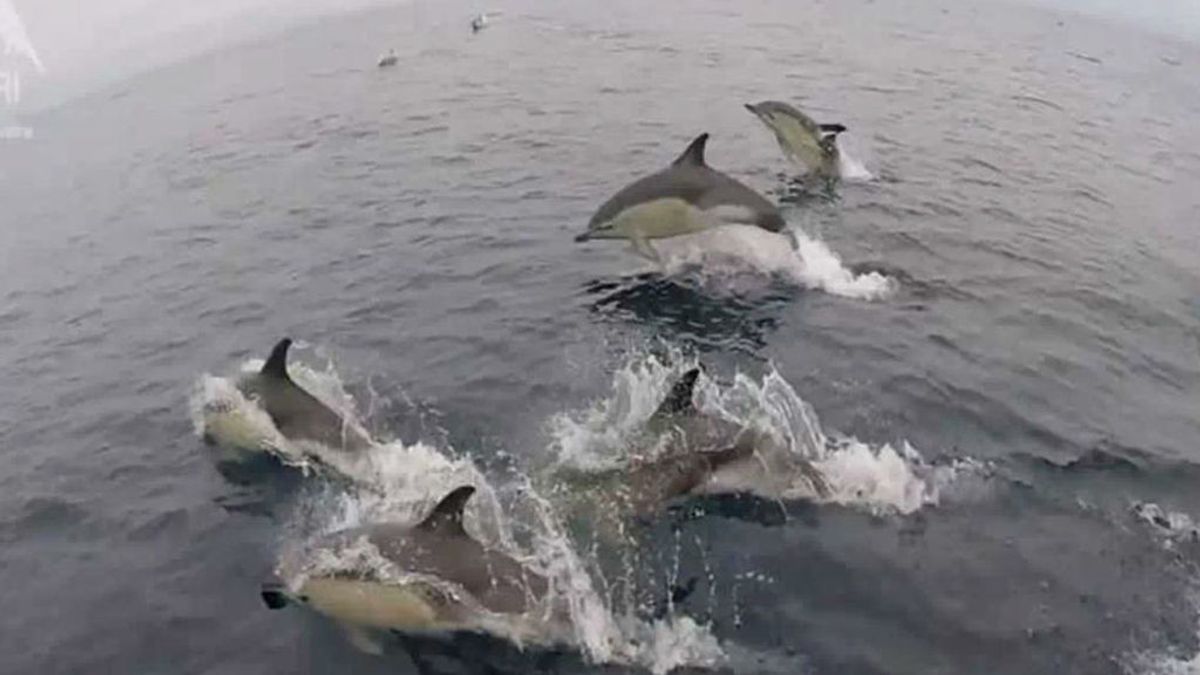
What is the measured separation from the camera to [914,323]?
1783 centimetres

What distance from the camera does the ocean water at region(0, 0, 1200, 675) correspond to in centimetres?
1134

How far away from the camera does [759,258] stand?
19.5 metres

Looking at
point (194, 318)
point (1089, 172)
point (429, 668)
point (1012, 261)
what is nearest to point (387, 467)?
point (429, 668)

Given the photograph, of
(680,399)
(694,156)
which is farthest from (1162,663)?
(694,156)

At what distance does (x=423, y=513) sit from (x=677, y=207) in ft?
24.9

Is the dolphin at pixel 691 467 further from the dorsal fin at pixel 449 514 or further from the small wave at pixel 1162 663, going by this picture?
the small wave at pixel 1162 663

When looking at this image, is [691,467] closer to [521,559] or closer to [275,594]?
[521,559]

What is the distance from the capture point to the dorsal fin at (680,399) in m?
13.2

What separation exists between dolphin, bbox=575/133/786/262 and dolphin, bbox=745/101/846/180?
5911mm

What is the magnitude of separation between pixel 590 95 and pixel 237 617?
24273 mm

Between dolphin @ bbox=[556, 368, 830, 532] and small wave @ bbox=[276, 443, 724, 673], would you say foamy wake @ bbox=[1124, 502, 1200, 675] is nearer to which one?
dolphin @ bbox=[556, 368, 830, 532]

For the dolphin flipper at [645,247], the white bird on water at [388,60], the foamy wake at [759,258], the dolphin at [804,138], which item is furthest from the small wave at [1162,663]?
the white bird on water at [388,60]

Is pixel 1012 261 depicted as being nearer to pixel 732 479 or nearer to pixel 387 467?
pixel 732 479

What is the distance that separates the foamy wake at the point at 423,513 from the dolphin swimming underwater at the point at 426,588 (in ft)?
0.30
